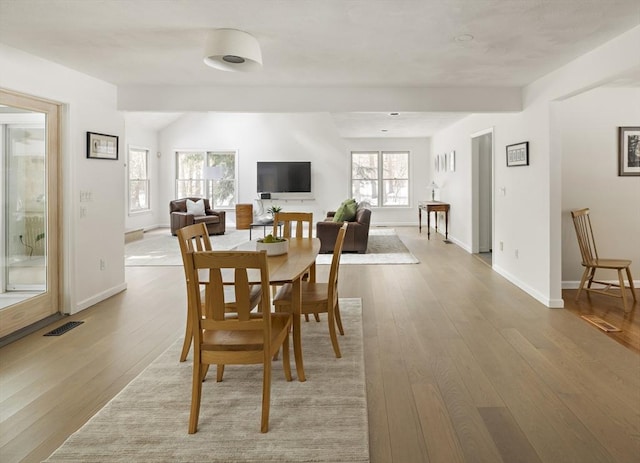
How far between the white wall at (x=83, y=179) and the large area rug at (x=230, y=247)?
2.05m

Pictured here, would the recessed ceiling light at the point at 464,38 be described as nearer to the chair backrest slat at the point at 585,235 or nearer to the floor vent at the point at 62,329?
the chair backrest slat at the point at 585,235

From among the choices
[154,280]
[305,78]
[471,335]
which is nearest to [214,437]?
[471,335]

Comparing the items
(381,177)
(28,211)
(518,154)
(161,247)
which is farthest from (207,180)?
(518,154)

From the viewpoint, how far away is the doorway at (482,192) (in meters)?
7.27

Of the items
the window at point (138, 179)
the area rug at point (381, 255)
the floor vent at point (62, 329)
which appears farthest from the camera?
the window at point (138, 179)

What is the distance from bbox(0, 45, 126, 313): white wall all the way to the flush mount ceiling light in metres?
1.67

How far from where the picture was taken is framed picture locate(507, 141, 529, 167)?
4.75 metres

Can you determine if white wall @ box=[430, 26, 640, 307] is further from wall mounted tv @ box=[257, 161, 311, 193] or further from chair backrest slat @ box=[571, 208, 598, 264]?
wall mounted tv @ box=[257, 161, 311, 193]

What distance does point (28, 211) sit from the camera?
12.4ft

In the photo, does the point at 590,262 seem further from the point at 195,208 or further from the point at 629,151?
the point at 195,208

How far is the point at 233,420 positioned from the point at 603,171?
4857 millimetres

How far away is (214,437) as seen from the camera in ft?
6.69

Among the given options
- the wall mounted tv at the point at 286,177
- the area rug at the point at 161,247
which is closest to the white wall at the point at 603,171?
the area rug at the point at 161,247

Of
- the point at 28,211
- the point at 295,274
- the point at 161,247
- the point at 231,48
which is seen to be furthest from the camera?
the point at 161,247
